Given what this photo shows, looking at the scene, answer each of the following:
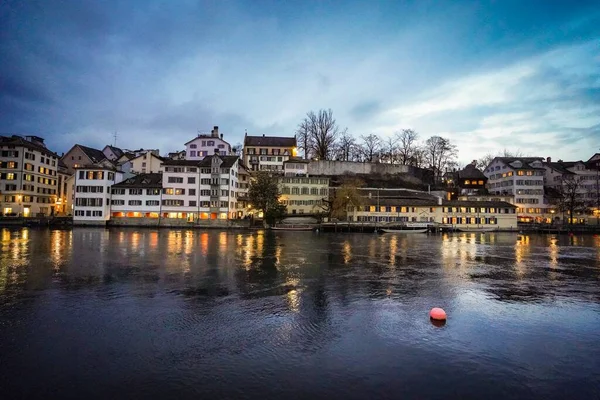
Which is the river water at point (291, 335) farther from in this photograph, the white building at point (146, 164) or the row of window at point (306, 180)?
the white building at point (146, 164)

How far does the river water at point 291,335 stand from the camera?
29.8 ft

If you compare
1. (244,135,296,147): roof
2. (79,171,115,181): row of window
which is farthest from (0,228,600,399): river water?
(244,135,296,147): roof

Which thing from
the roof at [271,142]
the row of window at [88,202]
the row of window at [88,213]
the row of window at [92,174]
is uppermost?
the roof at [271,142]

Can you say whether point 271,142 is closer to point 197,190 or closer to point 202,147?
point 202,147

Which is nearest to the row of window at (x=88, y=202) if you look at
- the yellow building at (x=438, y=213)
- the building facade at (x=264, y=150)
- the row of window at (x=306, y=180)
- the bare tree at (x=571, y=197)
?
the row of window at (x=306, y=180)

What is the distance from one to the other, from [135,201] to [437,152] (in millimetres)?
86330

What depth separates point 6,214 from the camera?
71.5m

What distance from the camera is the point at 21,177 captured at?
2862 inches

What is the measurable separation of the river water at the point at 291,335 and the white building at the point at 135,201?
4871 centimetres

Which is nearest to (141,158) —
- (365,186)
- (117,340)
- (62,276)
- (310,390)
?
(365,186)

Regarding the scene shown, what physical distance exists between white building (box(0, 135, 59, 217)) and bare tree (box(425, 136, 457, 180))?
103 meters

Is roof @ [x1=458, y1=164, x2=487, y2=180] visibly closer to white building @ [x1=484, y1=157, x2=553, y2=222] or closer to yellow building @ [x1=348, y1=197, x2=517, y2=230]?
white building @ [x1=484, y1=157, x2=553, y2=222]

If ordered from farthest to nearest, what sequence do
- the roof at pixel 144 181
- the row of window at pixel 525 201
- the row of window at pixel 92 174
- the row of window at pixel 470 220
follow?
the row of window at pixel 525 201 < the row of window at pixel 470 220 < the roof at pixel 144 181 < the row of window at pixel 92 174

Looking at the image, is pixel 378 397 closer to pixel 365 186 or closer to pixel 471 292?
pixel 471 292
